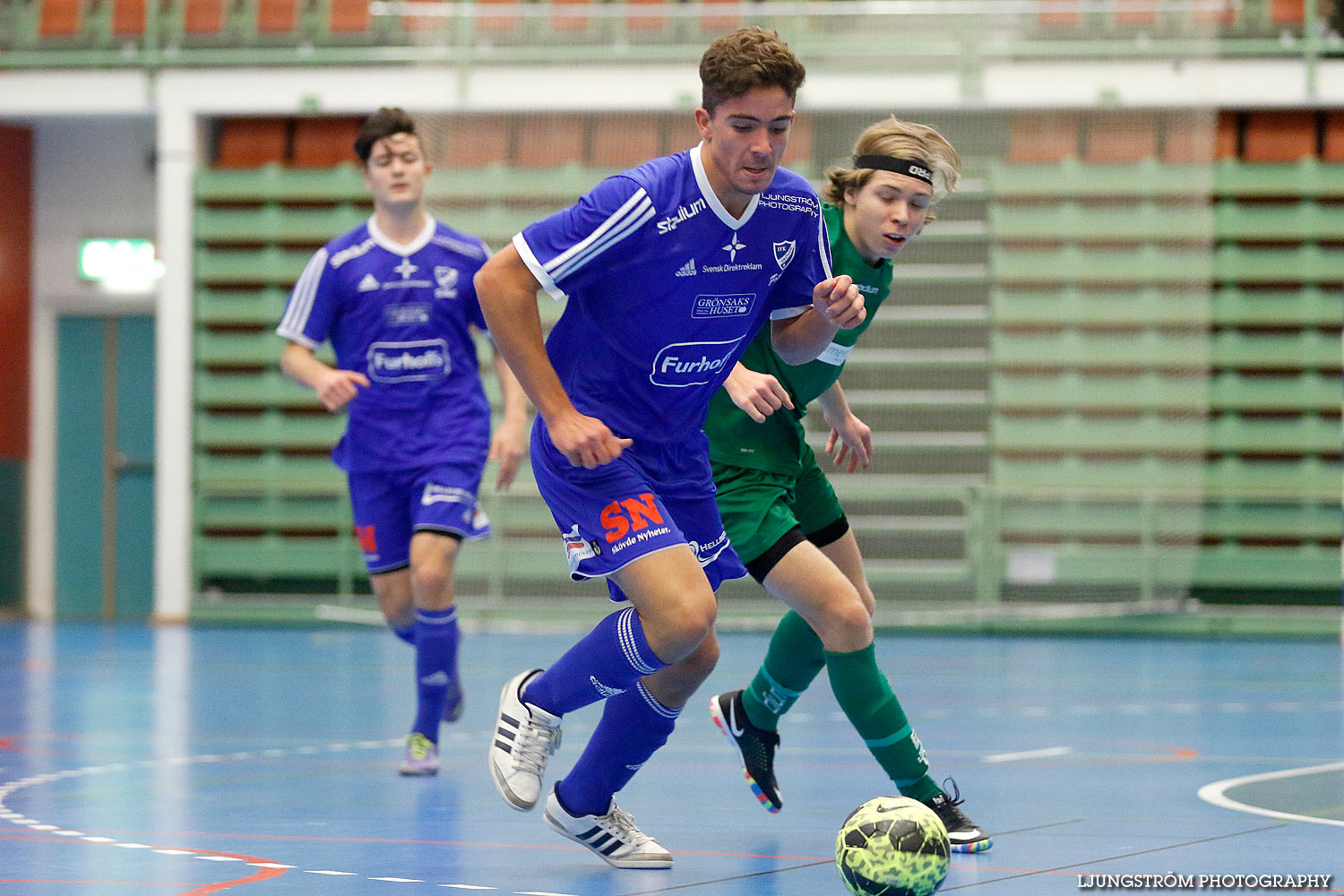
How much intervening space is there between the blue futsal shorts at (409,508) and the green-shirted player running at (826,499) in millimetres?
1369

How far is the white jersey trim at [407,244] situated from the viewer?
6219 mm

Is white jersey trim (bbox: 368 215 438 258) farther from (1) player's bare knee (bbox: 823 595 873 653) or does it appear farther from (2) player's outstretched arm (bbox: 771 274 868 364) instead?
(1) player's bare knee (bbox: 823 595 873 653)

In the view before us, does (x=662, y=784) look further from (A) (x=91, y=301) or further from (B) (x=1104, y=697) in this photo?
(A) (x=91, y=301)

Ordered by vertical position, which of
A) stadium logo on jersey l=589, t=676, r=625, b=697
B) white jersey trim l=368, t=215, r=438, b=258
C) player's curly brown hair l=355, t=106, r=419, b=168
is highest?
player's curly brown hair l=355, t=106, r=419, b=168

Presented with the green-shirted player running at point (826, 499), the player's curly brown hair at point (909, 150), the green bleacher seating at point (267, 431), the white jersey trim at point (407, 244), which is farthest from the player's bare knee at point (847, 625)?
the green bleacher seating at point (267, 431)

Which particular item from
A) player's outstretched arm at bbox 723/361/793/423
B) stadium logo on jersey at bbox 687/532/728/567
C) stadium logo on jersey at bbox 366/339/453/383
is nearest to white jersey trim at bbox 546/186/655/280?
player's outstretched arm at bbox 723/361/793/423

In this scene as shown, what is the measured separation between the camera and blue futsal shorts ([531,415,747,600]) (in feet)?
12.4

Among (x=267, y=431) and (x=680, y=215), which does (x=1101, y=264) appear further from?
(x=680, y=215)

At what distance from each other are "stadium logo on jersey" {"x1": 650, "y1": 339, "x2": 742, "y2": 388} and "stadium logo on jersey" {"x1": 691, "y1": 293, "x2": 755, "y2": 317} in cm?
7

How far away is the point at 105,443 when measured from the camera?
16.2m

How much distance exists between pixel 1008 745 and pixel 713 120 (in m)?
3.53

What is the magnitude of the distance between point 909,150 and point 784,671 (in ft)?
4.78

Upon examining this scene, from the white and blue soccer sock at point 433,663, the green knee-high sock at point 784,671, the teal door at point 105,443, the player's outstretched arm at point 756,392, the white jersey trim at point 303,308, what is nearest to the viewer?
the player's outstretched arm at point 756,392

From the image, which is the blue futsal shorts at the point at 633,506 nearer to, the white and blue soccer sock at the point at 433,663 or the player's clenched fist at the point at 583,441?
the player's clenched fist at the point at 583,441
